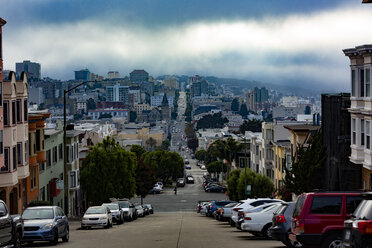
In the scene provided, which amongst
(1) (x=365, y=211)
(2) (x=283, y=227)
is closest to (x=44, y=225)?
(2) (x=283, y=227)

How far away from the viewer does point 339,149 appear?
4978 cm

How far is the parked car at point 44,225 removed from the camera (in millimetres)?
28328

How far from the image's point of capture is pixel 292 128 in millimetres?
69938

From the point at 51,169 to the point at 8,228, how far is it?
4450 cm

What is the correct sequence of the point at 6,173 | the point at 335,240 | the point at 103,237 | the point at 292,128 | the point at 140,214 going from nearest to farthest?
the point at 335,240, the point at 103,237, the point at 6,173, the point at 140,214, the point at 292,128

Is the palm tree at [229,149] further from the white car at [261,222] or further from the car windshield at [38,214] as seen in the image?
the car windshield at [38,214]

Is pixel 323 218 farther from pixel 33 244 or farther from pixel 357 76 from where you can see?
pixel 357 76

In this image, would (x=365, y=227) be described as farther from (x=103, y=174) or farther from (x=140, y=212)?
(x=103, y=174)

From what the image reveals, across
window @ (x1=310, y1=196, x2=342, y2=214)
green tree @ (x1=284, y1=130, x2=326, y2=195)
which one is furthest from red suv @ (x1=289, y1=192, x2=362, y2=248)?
green tree @ (x1=284, y1=130, x2=326, y2=195)

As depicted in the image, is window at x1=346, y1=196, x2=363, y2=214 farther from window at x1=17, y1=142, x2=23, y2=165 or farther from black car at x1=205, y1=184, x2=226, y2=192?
black car at x1=205, y1=184, x2=226, y2=192

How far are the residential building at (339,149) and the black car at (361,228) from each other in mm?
31486

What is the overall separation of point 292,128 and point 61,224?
4277cm

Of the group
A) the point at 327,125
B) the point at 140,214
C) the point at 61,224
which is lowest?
the point at 140,214

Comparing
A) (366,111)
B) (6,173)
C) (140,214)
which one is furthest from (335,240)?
(140,214)
